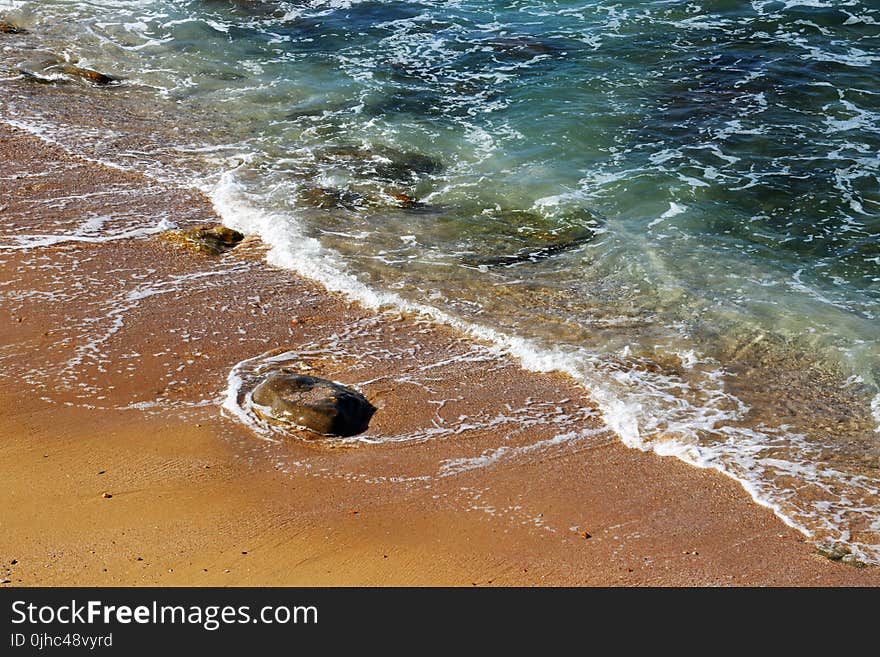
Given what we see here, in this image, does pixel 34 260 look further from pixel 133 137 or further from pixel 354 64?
pixel 354 64

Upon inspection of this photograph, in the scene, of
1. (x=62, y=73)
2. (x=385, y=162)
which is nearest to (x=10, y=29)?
(x=62, y=73)

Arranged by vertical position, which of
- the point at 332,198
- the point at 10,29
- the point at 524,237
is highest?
the point at 10,29

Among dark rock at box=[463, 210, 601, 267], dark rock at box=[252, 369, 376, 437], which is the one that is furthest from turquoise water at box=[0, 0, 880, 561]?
dark rock at box=[252, 369, 376, 437]

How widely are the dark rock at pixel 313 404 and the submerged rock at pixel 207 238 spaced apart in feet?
8.92

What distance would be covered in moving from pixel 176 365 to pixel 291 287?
1681 mm

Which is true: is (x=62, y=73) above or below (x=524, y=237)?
above

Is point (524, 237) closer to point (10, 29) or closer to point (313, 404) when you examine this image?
point (313, 404)

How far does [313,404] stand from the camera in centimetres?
599

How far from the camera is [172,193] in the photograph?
9852 mm

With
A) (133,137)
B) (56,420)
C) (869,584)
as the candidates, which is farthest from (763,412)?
(133,137)

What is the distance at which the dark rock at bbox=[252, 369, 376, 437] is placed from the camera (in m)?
5.94

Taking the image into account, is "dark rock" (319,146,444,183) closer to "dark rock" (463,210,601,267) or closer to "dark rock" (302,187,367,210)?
"dark rock" (302,187,367,210)

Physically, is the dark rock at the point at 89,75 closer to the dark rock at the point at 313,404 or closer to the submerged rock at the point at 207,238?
the submerged rock at the point at 207,238

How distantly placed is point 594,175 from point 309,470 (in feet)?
22.1
